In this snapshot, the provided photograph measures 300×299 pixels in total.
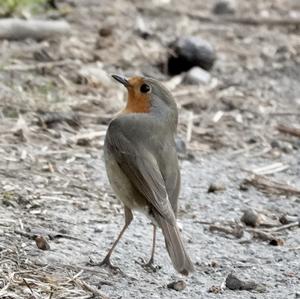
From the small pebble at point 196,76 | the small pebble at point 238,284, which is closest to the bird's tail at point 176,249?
the small pebble at point 238,284

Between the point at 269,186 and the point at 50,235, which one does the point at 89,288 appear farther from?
the point at 269,186

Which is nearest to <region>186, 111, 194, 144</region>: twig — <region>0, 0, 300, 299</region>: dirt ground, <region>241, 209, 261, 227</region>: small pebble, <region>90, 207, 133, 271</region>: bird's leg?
<region>0, 0, 300, 299</region>: dirt ground

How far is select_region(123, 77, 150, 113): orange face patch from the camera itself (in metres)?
6.06

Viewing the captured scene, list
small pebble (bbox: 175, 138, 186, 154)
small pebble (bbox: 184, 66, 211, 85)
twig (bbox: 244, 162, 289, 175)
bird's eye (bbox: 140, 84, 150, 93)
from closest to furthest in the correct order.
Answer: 1. bird's eye (bbox: 140, 84, 150, 93)
2. twig (bbox: 244, 162, 289, 175)
3. small pebble (bbox: 175, 138, 186, 154)
4. small pebble (bbox: 184, 66, 211, 85)

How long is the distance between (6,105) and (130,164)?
2.51 metres

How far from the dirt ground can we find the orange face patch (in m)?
0.70

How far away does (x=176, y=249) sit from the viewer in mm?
5180

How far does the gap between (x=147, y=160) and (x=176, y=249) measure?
68 centimetres

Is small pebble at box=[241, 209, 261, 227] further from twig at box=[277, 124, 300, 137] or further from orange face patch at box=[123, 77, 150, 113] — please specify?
twig at box=[277, 124, 300, 137]

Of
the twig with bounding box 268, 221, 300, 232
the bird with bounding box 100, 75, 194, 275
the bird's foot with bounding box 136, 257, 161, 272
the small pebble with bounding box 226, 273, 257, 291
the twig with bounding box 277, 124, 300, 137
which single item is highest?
the bird with bounding box 100, 75, 194, 275

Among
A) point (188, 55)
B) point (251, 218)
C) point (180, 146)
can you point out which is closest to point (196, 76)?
point (188, 55)

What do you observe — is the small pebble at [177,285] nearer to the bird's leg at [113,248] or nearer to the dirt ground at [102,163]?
the dirt ground at [102,163]

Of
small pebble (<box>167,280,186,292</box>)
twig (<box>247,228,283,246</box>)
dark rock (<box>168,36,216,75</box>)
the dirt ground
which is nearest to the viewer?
small pebble (<box>167,280,186,292</box>)

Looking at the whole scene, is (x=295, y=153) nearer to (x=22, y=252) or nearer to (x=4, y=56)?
(x=4, y=56)
